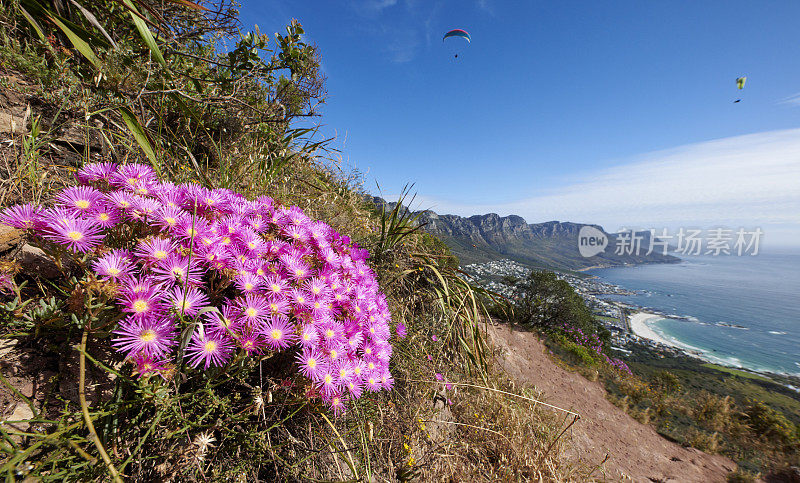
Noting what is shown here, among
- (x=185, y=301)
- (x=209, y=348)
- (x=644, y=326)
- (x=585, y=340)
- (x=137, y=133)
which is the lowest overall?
(x=644, y=326)

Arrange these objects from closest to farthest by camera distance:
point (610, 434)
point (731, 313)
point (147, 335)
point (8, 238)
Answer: point (147, 335) → point (8, 238) → point (610, 434) → point (731, 313)

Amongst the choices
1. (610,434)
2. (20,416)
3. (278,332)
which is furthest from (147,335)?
(610,434)

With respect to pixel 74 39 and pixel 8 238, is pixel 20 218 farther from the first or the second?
pixel 74 39

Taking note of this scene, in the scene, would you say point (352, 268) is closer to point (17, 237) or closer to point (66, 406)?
point (66, 406)

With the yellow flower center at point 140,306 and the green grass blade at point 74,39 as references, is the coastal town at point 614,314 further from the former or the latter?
the yellow flower center at point 140,306

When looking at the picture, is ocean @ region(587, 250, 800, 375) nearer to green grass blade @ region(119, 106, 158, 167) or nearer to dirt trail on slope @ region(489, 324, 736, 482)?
dirt trail on slope @ region(489, 324, 736, 482)

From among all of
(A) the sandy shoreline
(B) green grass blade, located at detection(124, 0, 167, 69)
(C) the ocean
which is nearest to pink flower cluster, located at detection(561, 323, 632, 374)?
(B) green grass blade, located at detection(124, 0, 167, 69)

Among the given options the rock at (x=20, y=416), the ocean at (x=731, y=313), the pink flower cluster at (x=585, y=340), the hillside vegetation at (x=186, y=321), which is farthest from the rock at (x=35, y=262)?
the ocean at (x=731, y=313)
